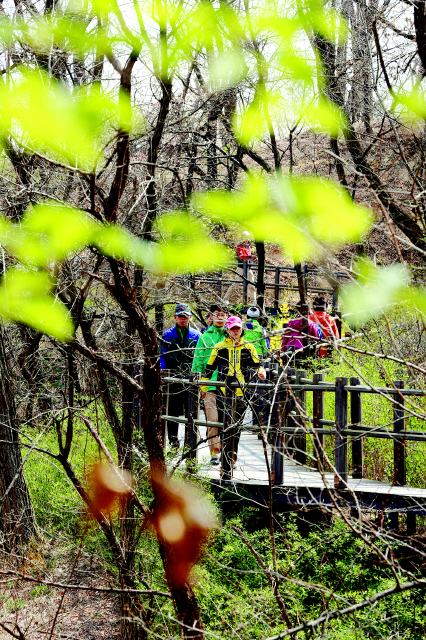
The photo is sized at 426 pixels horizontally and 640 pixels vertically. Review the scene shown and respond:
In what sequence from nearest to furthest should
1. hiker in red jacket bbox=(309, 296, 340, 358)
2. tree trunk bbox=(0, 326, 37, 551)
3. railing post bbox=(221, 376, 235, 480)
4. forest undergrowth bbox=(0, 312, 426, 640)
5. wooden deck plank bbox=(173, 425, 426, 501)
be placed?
hiker in red jacket bbox=(309, 296, 340, 358) → forest undergrowth bbox=(0, 312, 426, 640) → wooden deck plank bbox=(173, 425, 426, 501) → railing post bbox=(221, 376, 235, 480) → tree trunk bbox=(0, 326, 37, 551)

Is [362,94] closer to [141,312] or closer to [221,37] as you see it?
[141,312]

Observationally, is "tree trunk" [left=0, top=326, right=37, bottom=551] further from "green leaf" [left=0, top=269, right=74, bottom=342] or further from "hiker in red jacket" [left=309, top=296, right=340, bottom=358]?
"hiker in red jacket" [left=309, top=296, right=340, bottom=358]

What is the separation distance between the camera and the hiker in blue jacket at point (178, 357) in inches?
270

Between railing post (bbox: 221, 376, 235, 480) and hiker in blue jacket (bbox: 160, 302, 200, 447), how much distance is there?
1.75 ft

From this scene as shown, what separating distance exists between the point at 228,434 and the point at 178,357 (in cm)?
117

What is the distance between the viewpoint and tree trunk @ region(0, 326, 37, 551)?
296 inches

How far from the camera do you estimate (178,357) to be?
7359mm

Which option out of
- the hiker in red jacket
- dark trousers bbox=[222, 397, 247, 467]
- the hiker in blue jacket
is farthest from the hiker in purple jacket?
the hiker in blue jacket

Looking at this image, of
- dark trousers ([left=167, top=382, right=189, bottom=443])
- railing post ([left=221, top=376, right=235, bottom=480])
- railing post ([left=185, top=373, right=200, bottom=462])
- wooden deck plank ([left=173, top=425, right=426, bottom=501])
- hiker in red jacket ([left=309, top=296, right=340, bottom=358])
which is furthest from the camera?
dark trousers ([left=167, top=382, right=189, bottom=443])

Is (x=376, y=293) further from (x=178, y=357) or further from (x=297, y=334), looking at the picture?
(x=178, y=357)

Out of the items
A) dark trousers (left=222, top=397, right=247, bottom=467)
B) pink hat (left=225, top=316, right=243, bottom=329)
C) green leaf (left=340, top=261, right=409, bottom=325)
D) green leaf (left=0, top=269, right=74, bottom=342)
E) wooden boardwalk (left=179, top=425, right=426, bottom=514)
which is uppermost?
pink hat (left=225, top=316, right=243, bottom=329)

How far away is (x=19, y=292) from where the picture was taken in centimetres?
318

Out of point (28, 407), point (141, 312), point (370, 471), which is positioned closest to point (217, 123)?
point (28, 407)

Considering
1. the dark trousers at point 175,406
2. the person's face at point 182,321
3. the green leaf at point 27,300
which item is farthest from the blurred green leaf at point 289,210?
the dark trousers at point 175,406
